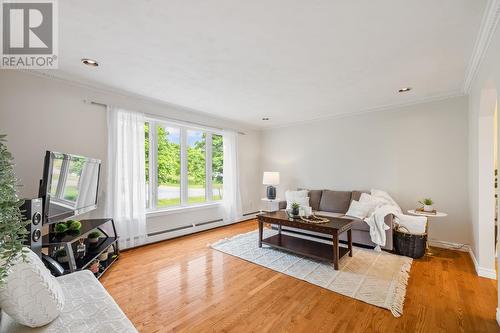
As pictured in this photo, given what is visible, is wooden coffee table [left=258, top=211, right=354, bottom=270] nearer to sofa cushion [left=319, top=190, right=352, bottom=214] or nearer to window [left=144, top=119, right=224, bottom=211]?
sofa cushion [left=319, top=190, right=352, bottom=214]

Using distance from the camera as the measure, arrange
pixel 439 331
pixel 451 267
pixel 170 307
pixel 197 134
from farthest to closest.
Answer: pixel 197 134, pixel 451 267, pixel 170 307, pixel 439 331

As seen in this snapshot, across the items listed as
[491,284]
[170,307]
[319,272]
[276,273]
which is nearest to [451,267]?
[491,284]

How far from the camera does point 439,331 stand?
5.64 feet

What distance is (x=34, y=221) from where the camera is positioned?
74.0 inches

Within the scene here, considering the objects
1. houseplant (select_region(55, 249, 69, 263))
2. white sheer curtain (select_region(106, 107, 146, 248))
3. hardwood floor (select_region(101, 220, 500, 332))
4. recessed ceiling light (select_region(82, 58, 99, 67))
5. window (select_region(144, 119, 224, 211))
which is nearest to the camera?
hardwood floor (select_region(101, 220, 500, 332))

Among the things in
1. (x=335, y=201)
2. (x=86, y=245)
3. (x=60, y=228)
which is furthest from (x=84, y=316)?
(x=335, y=201)

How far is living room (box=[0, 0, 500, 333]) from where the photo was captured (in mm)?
1731

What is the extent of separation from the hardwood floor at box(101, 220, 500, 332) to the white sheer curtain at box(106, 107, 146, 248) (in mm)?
605

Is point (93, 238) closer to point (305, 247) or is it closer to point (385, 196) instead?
point (305, 247)

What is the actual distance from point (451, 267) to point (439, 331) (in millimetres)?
1566

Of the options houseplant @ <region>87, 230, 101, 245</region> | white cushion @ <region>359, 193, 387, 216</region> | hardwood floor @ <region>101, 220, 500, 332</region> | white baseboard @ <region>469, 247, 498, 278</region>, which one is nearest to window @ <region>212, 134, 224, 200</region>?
hardwood floor @ <region>101, 220, 500, 332</region>

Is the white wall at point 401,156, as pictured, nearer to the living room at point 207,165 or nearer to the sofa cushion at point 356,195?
the living room at point 207,165

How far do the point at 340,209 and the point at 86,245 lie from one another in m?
4.08

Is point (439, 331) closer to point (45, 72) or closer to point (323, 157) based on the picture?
point (323, 157)
